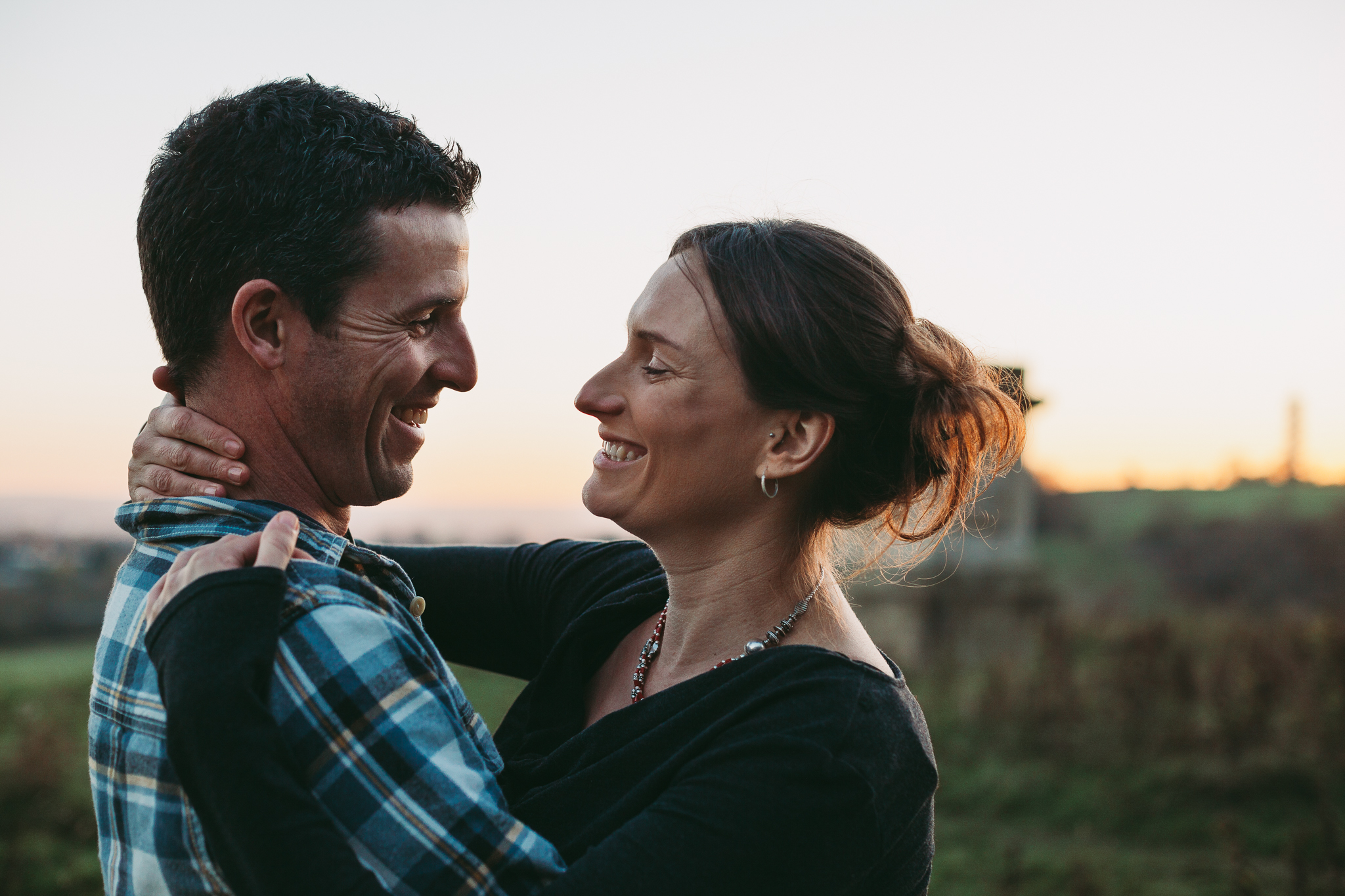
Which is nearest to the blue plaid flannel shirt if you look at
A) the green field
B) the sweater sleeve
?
the sweater sleeve

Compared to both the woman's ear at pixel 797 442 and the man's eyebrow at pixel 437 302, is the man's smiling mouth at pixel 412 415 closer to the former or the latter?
the man's eyebrow at pixel 437 302

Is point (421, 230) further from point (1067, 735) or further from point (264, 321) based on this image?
point (1067, 735)

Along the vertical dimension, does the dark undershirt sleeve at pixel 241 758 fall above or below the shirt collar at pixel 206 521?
below

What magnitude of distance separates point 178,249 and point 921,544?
210cm

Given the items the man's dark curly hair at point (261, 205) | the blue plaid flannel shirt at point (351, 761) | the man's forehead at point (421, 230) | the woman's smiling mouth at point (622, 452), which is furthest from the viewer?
the woman's smiling mouth at point (622, 452)

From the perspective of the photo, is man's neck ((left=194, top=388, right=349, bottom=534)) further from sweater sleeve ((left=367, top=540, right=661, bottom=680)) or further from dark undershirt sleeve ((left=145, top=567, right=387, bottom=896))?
sweater sleeve ((left=367, top=540, right=661, bottom=680))

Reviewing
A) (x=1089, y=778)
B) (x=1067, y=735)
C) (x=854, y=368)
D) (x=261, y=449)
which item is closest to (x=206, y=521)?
(x=261, y=449)

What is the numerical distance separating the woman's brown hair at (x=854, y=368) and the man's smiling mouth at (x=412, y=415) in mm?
792

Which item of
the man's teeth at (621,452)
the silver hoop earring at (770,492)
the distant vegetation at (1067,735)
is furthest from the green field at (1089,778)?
the man's teeth at (621,452)

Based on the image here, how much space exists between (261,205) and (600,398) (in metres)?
0.90

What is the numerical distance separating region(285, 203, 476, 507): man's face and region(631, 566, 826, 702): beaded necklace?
2.46 ft

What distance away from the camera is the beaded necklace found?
2328 millimetres

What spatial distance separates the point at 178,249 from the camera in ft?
6.93

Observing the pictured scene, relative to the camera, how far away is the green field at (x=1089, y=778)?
21.5 ft
